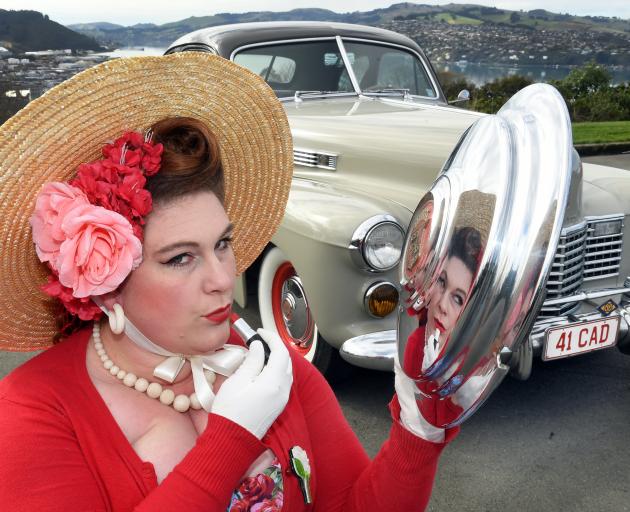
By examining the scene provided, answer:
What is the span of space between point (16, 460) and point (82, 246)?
348 millimetres

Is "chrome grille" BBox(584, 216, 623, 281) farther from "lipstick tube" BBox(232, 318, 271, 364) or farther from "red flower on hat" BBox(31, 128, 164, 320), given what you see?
"red flower on hat" BBox(31, 128, 164, 320)

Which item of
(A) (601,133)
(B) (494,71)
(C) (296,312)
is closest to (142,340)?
(C) (296,312)

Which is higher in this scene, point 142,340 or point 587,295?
point 142,340

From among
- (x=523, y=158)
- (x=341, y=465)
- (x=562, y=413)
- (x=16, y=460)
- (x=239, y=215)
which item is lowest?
(x=562, y=413)

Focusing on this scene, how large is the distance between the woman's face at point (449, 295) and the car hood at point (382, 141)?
193 centimetres

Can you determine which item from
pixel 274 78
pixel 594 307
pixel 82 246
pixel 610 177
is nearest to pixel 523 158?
pixel 82 246

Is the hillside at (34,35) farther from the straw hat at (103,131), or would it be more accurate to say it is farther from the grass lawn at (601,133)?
the grass lawn at (601,133)

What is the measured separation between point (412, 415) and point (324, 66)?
3.48m

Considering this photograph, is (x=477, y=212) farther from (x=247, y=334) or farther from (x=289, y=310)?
(x=289, y=310)

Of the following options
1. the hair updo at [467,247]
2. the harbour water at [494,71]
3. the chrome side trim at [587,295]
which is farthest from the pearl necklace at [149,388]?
the harbour water at [494,71]

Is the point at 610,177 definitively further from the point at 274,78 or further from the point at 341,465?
the point at 341,465

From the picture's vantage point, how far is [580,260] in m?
3.02

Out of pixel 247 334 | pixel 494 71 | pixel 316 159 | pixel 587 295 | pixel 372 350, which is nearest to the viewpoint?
pixel 247 334

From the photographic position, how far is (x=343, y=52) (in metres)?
4.29
